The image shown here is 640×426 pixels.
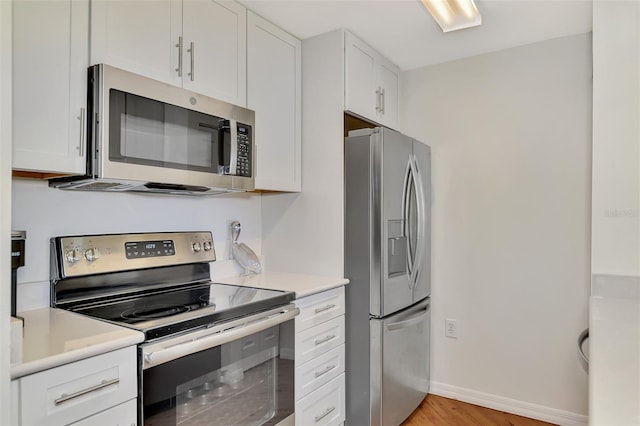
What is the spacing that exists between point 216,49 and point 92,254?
1050 mm

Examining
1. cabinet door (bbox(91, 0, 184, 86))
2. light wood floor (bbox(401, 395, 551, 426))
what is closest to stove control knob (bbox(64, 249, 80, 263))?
cabinet door (bbox(91, 0, 184, 86))

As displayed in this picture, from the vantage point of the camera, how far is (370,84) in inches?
102

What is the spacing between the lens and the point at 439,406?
8.79ft

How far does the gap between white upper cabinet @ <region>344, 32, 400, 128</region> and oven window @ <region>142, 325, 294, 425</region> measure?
1.39 metres

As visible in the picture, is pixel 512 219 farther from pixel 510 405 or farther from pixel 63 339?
pixel 63 339

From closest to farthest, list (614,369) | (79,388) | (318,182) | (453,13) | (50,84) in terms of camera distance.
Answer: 1. (614,369)
2. (79,388)
3. (50,84)
4. (453,13)
5. (318,182)

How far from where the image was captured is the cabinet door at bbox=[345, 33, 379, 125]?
2.36 meters

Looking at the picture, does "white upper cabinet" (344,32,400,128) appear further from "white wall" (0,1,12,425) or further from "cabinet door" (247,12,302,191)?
"white wall" (0,1,12,425)

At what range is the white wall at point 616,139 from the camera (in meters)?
1.37

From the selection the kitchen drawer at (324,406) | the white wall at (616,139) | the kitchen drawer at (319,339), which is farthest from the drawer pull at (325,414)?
the white wall at (616,139)

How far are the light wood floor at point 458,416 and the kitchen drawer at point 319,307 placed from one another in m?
0.88

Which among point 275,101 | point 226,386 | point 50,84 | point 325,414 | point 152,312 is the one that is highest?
point 275,101

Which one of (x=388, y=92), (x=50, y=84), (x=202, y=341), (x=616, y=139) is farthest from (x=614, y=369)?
(x=388, y=92)

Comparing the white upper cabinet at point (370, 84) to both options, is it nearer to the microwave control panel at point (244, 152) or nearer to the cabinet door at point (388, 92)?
the cabinet door at point (388, 92)
